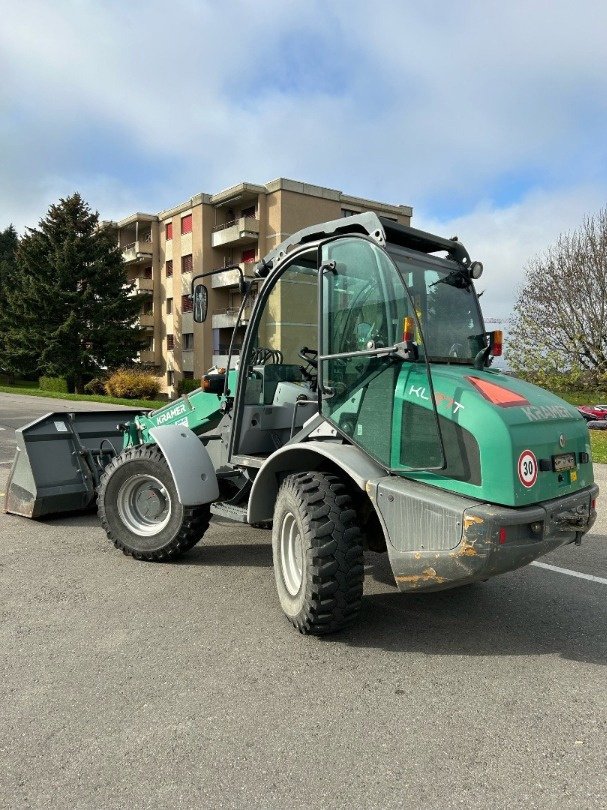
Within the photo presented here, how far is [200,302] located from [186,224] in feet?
138

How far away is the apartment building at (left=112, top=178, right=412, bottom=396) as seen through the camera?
38.8 meters

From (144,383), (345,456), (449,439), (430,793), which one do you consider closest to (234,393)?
(345,456)

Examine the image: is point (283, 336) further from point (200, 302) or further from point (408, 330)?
point (408, 330)

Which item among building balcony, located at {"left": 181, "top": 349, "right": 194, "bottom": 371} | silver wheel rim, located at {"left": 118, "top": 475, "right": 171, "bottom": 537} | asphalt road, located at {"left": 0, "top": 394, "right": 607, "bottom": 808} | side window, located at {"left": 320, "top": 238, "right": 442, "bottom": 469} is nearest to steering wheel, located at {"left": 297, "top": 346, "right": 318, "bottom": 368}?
side window, located at {"left": 320, "top": 238, "right": 442, "bottom": 469}

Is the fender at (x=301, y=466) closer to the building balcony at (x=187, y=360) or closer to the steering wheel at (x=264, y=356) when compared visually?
the steering wheel at (x=264, y=356)

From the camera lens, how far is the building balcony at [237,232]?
38.6 metres

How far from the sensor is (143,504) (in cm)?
546

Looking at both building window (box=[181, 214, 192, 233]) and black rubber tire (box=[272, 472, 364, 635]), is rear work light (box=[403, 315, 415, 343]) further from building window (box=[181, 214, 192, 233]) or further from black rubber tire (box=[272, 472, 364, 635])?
building window (box=[181, 214, 192, 233])

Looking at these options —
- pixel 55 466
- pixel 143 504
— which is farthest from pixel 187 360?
pixel 143 504

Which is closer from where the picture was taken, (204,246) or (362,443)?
(362,443)

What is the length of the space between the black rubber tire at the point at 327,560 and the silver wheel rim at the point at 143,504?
6.38 ft

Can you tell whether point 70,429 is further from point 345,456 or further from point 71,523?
point 345,456

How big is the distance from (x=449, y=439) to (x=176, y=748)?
2010 mm

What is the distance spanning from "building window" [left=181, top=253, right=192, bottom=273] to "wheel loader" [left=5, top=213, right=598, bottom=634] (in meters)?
40.3
